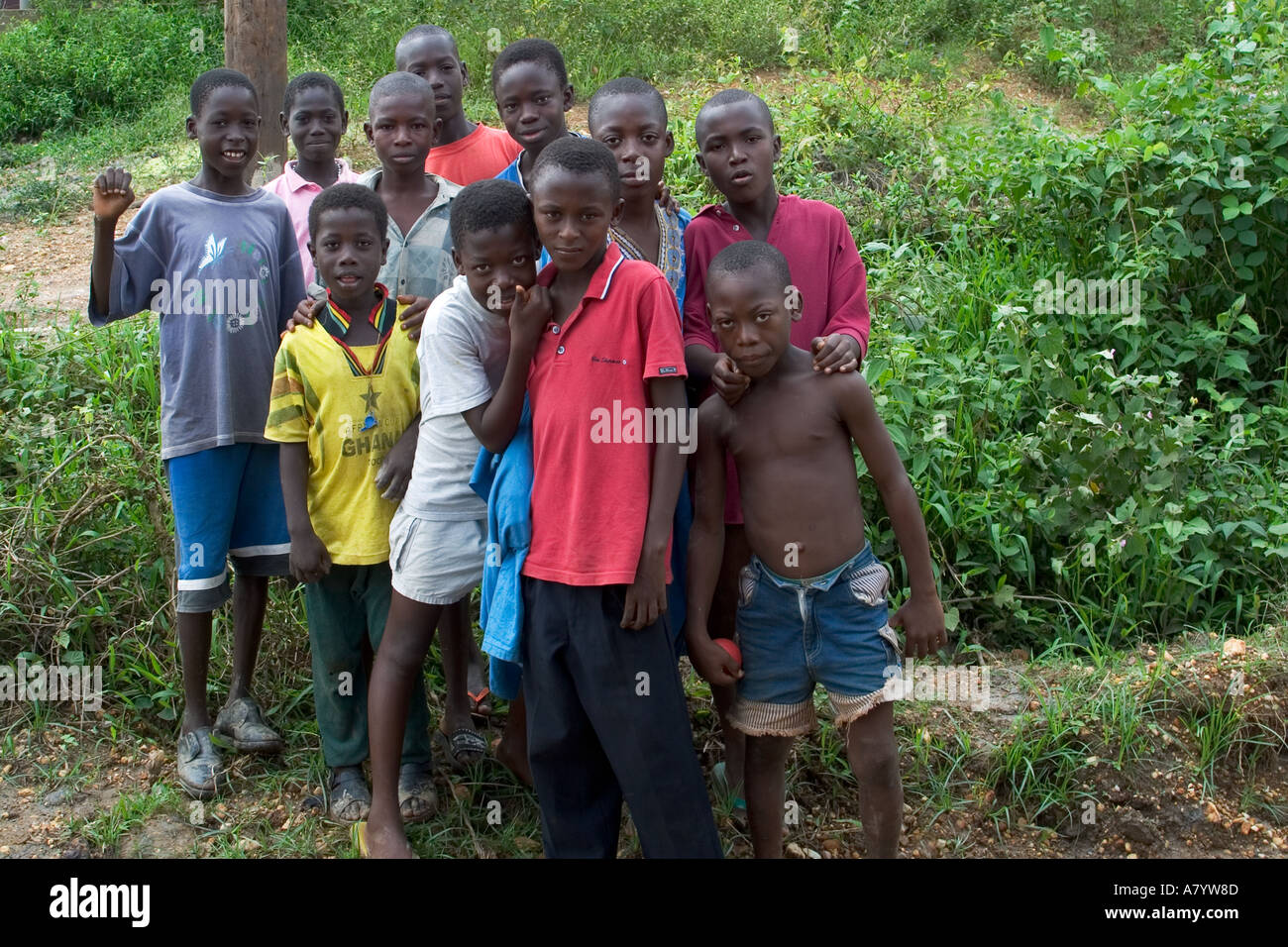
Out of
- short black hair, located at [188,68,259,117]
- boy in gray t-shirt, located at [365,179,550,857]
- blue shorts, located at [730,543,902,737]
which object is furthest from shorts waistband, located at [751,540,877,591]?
short black hair, located at [188,68,259,117]

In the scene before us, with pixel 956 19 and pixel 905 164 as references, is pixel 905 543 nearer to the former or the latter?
pixel 905 164

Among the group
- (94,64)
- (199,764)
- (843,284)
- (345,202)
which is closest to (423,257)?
(345,202)

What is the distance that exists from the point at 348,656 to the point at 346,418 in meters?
0.64

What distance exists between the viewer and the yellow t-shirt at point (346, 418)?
290 cm

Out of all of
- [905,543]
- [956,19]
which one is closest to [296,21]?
[956,19]

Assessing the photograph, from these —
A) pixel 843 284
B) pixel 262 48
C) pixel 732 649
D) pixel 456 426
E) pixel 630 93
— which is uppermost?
pixel 262 48

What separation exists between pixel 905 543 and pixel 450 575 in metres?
1.05

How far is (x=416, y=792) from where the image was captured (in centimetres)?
311

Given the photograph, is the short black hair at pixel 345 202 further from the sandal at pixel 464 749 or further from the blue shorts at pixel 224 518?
the sandal at pixel 464 749

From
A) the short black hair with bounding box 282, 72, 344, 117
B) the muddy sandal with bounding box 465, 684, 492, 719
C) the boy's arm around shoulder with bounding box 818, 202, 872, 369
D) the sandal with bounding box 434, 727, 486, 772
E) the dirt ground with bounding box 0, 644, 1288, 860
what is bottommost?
the dirt ground with bounding box 0, 644, 1288, 860

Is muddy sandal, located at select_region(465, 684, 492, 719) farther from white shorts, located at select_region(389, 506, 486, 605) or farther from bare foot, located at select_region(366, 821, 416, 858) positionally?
white shorts, located at select_region(389, 506, 486, 605)

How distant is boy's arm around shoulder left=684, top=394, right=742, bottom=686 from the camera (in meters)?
2.62

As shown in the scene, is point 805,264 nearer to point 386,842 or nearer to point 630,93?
point 630,93

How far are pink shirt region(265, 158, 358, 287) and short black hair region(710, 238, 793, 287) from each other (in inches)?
53.9
